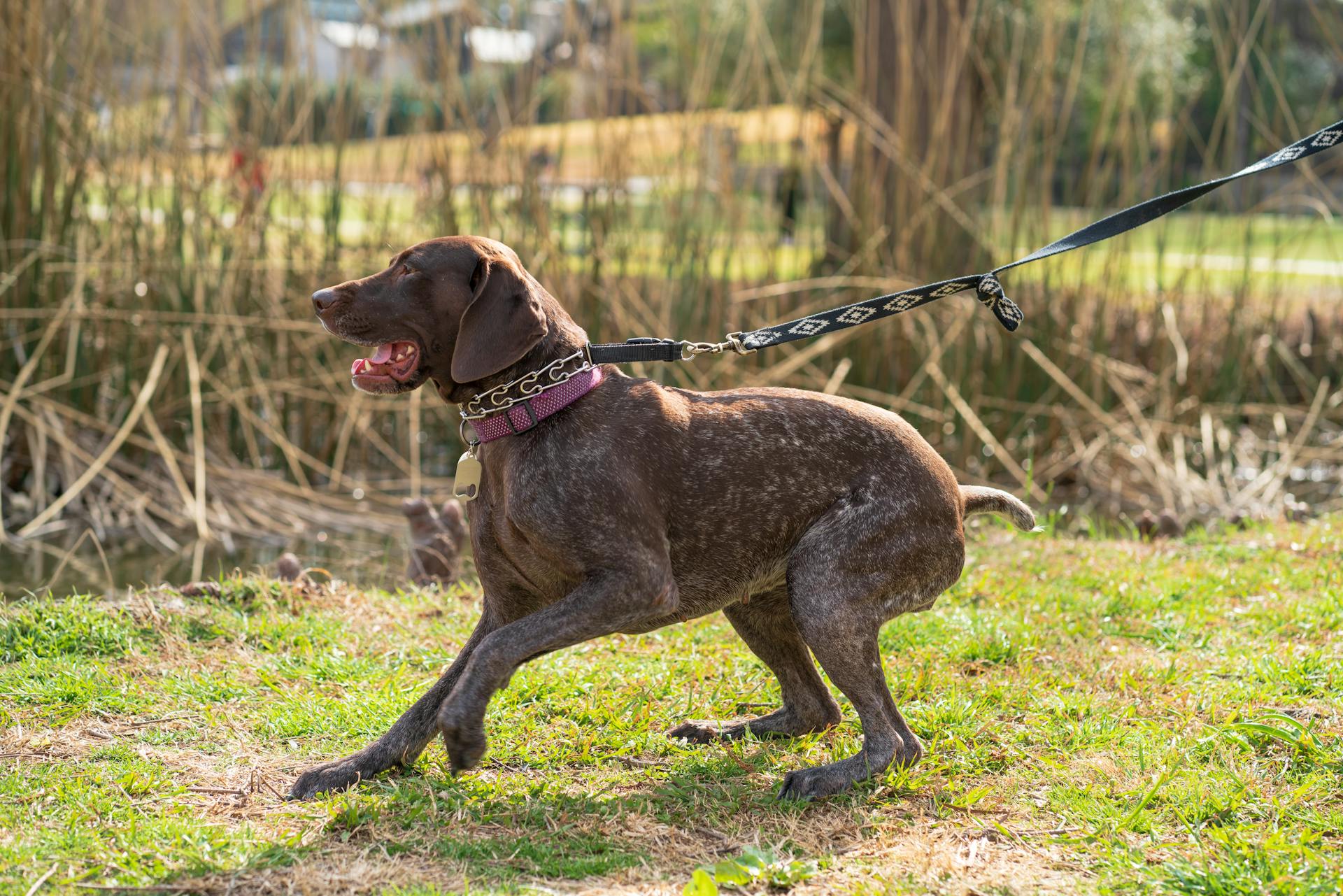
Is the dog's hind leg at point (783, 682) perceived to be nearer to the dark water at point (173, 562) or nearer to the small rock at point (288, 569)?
the small rock at point (288, 569)

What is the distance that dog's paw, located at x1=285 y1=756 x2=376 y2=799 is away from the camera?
3551 mm

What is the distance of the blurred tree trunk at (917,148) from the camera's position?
307 inches

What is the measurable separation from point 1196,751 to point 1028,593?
1.76 m

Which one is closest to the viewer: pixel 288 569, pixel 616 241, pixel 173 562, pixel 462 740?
pixel 462 740

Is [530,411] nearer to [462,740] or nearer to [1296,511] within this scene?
[462,740]

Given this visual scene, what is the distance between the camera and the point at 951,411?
7.92m

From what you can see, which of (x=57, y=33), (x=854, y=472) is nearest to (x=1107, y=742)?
(x=854, y=472)

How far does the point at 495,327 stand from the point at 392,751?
1.18 m

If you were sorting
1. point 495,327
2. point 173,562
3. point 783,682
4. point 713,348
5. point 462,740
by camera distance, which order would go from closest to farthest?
point 462,740, point 495,327, point 713,348, point 783,682, point 173,562

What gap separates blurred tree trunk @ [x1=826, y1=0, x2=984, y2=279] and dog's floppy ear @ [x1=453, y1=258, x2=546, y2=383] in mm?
4559

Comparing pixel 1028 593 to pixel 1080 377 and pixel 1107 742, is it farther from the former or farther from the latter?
pixel 1080 377

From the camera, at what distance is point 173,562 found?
259 inches

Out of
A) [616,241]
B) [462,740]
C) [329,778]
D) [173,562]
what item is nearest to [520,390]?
[462,740]

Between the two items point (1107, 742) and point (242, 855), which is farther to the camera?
point (1107, 742)
